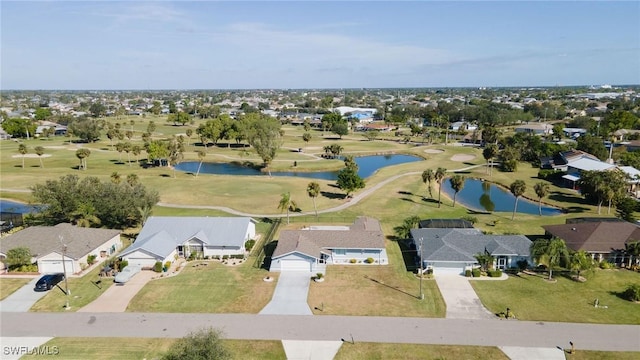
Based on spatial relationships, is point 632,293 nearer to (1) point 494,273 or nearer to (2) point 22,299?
(1) point 494,273

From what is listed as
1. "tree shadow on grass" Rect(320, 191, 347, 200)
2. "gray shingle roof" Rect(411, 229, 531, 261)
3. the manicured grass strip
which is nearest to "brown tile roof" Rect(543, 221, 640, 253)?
"gray shingle roof" Rect(411, 229, 531, 261)

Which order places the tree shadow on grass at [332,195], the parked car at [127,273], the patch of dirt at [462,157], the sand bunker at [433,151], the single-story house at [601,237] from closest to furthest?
1. the parked car at [127,273]
2. the single-story house at [601,237]
3. the tree shadow on grass at [332,195]
4. the patch of dirt at [462,157]
5. the sand bunker at [433,151]

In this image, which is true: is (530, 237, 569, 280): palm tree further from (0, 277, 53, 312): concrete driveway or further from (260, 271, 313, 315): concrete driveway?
(0, 277, 53, 312): concrete driveway

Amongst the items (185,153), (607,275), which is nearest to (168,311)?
(607,275)

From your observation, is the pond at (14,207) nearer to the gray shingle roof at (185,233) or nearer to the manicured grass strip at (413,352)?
the gray shingle roof at (185,233)

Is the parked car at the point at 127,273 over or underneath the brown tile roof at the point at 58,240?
underneath

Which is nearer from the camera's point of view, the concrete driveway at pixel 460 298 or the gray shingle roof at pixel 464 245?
the concrete driveway at pixel 460 298

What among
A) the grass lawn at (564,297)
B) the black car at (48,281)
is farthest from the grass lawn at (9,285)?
the grass lawn at (564,297)
